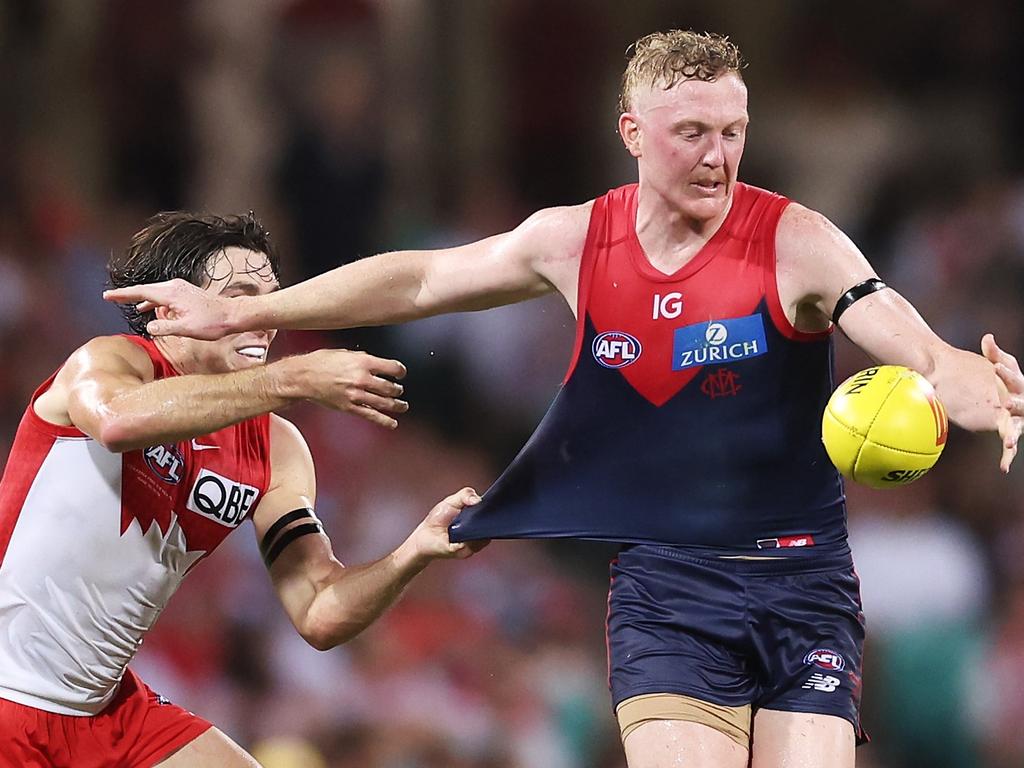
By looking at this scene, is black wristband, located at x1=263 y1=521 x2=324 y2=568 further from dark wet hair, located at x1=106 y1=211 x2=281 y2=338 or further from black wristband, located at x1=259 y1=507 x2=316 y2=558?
dark wet hair, located at x1=106 y1=211 x2=281 y2=338

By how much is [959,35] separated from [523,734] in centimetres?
605

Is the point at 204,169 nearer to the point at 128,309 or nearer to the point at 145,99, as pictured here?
the point at 145,99

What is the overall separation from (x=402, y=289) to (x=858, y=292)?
4.36 ft

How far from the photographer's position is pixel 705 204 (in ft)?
14.2

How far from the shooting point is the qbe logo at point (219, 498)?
189 inches

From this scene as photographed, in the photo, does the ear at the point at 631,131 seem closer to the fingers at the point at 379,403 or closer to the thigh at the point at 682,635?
the fingers at the point at 379,403

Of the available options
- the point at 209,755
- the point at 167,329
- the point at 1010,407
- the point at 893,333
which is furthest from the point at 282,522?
the point at 1010,407

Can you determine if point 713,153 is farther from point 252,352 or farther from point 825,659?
point 252,352

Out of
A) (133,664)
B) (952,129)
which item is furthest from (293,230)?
(952,129)

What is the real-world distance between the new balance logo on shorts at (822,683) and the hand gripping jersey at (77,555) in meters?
1.95

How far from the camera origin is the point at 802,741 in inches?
166

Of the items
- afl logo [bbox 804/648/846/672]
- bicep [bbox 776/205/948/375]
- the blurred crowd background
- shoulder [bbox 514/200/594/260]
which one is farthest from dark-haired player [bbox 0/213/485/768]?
the blurred crowd background

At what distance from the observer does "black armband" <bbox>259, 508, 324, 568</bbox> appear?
202 inches

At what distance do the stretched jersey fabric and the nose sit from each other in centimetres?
20
